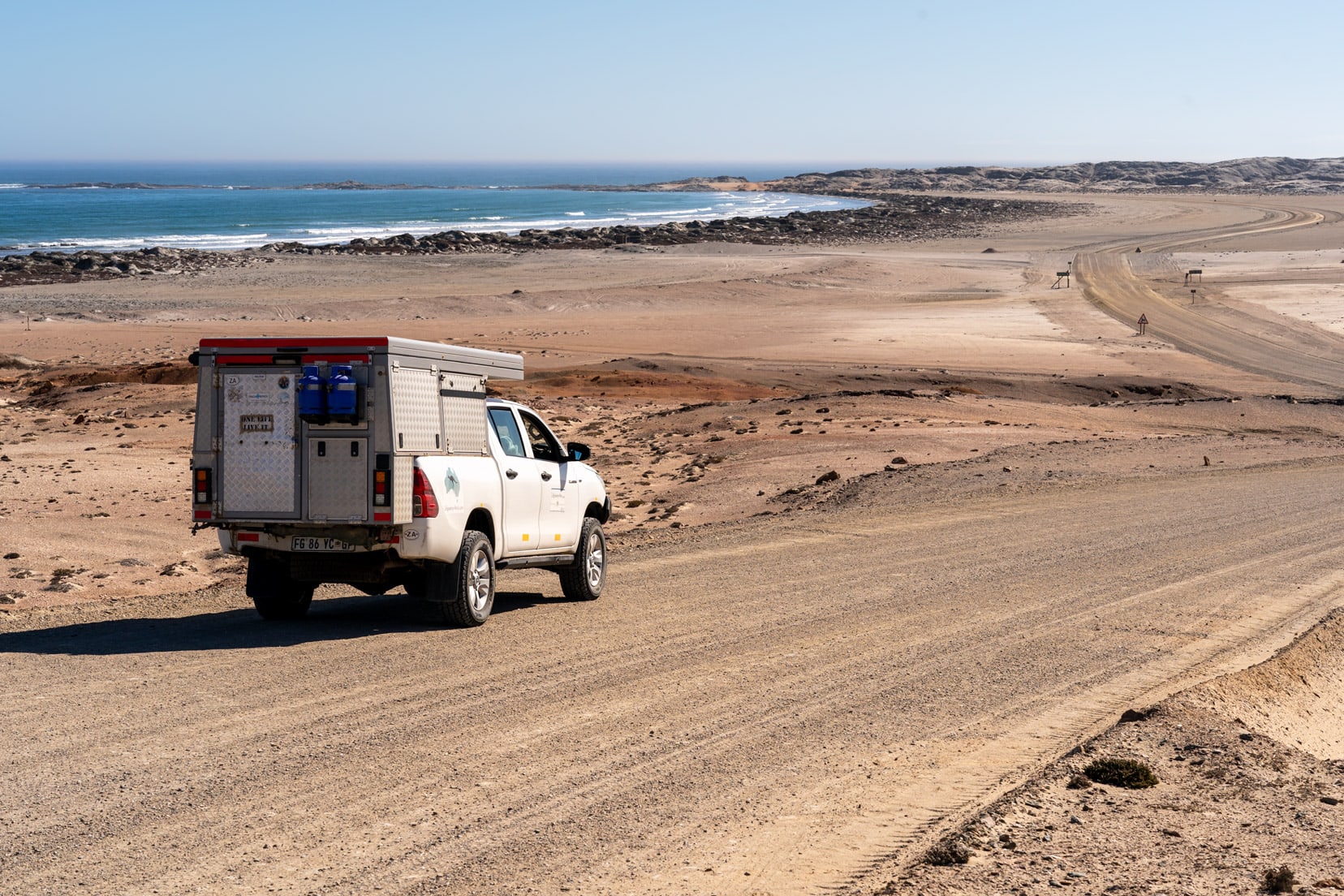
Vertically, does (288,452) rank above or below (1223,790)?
above

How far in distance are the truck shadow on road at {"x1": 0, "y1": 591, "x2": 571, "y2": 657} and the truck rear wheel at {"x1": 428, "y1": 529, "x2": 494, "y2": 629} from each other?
0.17 m

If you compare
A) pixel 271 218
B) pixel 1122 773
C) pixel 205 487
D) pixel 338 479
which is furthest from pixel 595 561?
pixel 271 218

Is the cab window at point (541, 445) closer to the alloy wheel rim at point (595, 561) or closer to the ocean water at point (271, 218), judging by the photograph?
the alloy wheel rim at point (595, 561)

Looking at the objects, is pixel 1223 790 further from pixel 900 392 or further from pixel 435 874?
pixel 900 392

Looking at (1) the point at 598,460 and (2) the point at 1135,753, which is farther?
(1) the point at 598,460

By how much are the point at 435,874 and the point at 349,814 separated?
0.90 m

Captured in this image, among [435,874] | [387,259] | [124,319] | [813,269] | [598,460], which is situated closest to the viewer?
[435,874]

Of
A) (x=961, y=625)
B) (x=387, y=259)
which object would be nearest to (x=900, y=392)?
(x=961, y=625)

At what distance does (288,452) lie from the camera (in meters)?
10.7

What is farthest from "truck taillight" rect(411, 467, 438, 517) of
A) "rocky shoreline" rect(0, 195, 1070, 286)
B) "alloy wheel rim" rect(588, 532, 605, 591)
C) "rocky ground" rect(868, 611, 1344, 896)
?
"rocky shoreline" rect(0, 195, 1070, 286)

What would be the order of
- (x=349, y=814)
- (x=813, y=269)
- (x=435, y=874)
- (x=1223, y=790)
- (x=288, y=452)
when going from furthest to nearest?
(x=813, y=269), (x=288, y=452), (x=1223, y=790), (x=349, y=814), (x=435, y=874)

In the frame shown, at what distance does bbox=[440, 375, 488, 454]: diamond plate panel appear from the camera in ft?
37.2

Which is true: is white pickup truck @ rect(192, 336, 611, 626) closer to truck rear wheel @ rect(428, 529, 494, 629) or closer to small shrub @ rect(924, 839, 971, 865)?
truck rear wheel @ rect(428, 529, 494, 629)

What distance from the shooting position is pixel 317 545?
35.5ft
